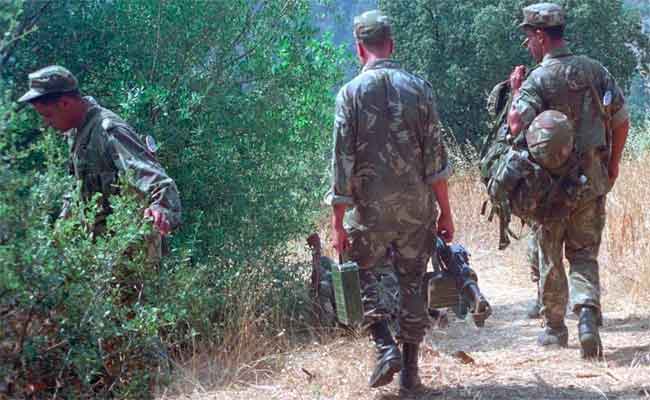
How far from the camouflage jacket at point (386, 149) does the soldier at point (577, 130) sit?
1.02 m

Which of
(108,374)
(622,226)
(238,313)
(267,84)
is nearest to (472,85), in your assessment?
(622,226)

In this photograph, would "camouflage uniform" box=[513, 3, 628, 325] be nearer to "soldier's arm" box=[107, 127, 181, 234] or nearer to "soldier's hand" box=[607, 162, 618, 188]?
"soldier's hand" box=[607, 162, 618, 188]

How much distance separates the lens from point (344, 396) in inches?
186

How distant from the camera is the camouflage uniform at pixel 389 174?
4.50 meters

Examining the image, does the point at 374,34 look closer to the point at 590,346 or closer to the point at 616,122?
the point at 616,122

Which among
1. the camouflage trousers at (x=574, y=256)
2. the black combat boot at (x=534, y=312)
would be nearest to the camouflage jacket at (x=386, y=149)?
the camouflage trousers at (x=574, y=256)

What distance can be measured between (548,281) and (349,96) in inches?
73.5

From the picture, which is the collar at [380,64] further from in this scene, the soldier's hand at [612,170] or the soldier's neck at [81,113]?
the soldier's hand at [612,170]

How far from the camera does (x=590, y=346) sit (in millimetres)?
5168

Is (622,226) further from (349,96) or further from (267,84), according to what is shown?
(349,96)

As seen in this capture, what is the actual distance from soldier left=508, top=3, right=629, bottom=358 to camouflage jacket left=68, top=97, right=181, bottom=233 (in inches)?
88.0

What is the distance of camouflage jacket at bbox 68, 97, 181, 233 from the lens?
4309 mm

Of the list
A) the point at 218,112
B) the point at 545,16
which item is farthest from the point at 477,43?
the point at 545,16

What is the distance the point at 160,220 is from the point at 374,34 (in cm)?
147
